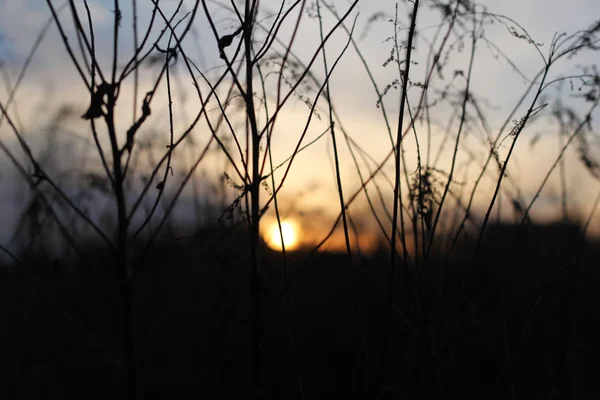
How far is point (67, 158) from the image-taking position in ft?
7.21

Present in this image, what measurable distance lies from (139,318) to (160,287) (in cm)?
27

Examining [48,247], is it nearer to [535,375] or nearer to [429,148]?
[429,148]

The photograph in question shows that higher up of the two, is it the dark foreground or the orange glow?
the orange glow

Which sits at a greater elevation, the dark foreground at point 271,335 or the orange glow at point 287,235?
the orange glow at point 287,235

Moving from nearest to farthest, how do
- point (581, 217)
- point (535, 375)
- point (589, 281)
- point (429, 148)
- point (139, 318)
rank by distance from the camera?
point (429, 148)
point (535, 375)
point (581, 217)
point (139, 318)
point (589, 281)

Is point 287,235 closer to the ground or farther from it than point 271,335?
farther from it

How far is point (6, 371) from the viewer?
1944mm

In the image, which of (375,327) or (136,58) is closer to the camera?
(136,58)

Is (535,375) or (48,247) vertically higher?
(48,247)

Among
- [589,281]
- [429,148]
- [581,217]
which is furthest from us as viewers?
[589,281]

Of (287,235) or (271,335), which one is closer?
(287,235)

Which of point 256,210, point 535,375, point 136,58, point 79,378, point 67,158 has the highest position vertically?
point 67,158

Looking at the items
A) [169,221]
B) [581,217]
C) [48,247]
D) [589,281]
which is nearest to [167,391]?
[169,221]

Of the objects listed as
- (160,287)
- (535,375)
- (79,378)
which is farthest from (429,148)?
(160,287)
